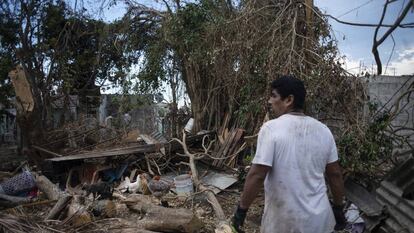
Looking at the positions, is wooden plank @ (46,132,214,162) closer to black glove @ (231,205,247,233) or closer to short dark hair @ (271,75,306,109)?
black glove @ (231,205,247,233)

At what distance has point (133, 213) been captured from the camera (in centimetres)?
637

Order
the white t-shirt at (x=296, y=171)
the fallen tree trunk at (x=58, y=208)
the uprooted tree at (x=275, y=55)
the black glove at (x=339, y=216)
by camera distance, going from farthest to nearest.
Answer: the uprooted tree at (x=275, y=55) < the fallen tree trunk at (x=58, y=208) < the black glove at (x=339, y=216) < the white t-shirt at (x=296, y=171)

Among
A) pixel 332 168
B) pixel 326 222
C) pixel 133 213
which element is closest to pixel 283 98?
pixel 332 168

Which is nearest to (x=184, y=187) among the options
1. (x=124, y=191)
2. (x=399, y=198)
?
(x=124, y=191)

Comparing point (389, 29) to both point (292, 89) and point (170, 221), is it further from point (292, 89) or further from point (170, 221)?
point (170, 221)

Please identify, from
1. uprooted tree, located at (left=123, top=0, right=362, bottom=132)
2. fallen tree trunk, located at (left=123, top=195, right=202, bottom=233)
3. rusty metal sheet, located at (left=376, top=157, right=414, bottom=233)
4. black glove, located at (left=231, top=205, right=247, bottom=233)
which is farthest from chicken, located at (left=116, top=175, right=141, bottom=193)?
black glove, located at (left=231, top=205, right=247, bottom=233)

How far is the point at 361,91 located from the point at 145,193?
428cm

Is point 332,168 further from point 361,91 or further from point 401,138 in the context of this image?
point 361,91

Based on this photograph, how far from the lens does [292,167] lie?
2385mm

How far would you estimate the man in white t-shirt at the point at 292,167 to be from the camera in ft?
7.79


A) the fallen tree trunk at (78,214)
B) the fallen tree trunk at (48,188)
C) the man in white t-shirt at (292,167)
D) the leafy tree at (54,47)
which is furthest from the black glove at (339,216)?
the leafy tree at (54,47)

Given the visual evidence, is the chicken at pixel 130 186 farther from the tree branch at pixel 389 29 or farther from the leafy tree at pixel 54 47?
the leafy tree at pixel 54 47

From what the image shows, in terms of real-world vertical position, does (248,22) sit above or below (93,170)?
above

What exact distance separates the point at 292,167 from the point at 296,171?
0.04 meters
